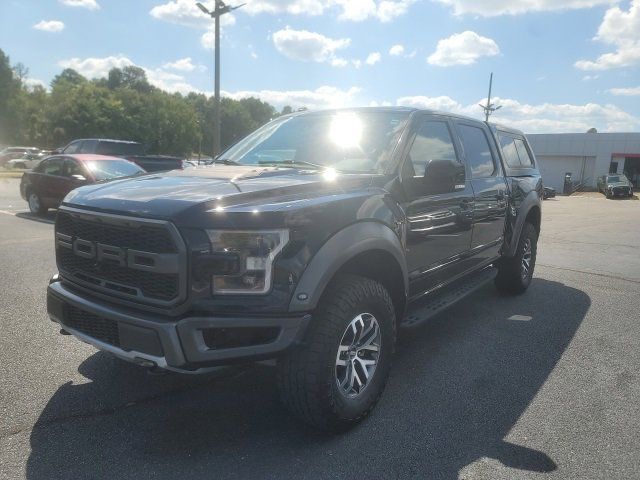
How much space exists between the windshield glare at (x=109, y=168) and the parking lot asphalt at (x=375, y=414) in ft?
19.0

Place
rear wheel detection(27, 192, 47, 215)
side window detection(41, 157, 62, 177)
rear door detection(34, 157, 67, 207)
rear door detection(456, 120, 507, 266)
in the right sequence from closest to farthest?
rear door detection(456, 120, 507, 266) → rear door detection(34, 157, 67, 207) → side window detection(41, 157, 62, 177) → rear wheel detection(27, 192, 47, 215)

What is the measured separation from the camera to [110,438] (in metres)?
2.83

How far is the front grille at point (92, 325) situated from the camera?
260cm

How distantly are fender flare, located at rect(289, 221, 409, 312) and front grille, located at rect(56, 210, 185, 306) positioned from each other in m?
0.59

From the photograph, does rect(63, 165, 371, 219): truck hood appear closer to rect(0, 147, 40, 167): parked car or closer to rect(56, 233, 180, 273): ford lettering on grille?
rect(56, 233, 180, 273): ford lettering on grille

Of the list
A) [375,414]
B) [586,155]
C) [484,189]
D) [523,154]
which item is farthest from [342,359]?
[586,155]

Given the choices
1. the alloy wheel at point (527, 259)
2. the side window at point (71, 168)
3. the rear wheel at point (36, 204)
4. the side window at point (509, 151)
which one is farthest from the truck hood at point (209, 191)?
the rear wheel at point (36, 204)

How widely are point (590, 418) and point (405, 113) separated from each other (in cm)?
244

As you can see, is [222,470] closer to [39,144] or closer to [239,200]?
[239,200]

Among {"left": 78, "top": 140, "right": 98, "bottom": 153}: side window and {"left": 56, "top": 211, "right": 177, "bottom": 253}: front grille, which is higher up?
{"left": 78, "top": 140, "right": 98, "bottom": 153}: side window

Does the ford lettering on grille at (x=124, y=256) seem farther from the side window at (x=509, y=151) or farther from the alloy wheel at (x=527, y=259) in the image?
the alloy wheel at (x=527, y=259)

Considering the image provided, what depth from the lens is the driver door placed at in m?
3.56

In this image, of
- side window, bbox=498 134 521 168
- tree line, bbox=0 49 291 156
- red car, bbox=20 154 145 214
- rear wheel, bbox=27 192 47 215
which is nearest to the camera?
side window, bbox=498 134 521 168

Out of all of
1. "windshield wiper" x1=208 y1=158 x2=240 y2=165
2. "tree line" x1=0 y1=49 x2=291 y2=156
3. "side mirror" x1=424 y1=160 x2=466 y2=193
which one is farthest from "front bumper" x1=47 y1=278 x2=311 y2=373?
"tree line" x1=0 y1=49 x2=291 y2=156
